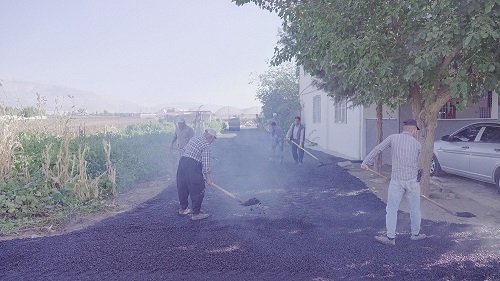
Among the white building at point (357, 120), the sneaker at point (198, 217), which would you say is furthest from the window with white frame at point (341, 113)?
the sneaker at point (198, 217)

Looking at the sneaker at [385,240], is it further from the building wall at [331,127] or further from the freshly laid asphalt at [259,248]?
the building wall at [331,127]

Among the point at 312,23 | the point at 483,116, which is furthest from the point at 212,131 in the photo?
the point at 483,116

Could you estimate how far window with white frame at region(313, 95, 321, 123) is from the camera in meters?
21.8

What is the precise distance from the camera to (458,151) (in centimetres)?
976

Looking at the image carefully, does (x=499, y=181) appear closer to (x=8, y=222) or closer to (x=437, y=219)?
(x=437, y=219)

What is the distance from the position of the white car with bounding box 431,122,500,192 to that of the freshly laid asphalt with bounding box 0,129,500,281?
271cm

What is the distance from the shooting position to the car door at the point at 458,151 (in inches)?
373

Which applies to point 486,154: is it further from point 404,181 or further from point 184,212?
point 184,212

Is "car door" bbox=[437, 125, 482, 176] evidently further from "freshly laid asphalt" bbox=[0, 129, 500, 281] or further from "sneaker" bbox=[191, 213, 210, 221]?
"sneaker" bbox=[191, 213, 210, 221]

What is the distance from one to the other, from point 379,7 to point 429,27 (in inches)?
51.4

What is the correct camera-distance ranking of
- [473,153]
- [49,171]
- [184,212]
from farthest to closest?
[473,153] → [49,171] → [184,212]

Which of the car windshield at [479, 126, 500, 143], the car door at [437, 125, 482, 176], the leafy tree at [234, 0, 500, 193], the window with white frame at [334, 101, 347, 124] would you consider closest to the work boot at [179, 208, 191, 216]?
the leafy tree at [234, 0, 500, 193]

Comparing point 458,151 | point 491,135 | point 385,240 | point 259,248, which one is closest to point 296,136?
point 458,151

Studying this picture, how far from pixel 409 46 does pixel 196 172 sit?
4382 millimetres
